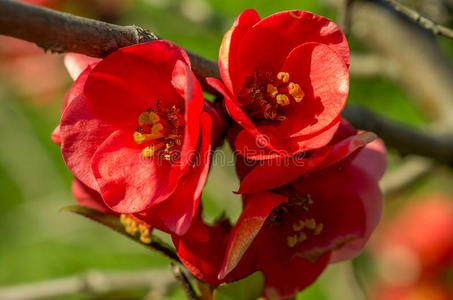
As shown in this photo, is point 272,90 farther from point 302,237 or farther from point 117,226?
point 117,226

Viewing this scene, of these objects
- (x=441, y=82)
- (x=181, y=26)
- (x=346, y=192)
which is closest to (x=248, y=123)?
(x=346, y=192)

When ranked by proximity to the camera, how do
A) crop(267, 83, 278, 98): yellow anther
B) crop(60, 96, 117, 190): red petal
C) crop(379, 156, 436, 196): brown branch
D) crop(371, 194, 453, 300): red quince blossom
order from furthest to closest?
1. crop(371, 194, 453, 300): red quince blossom
2. crop(379, 156, 436, 196): brown branch
3. crop(267, 83, 278, 98): yellow anther
4. crop(60, 96, 117, 190): red petal

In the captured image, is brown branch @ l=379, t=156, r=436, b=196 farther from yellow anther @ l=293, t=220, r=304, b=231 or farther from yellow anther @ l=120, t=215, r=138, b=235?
yellow anther @ l=120, t=215, r=138, b=235

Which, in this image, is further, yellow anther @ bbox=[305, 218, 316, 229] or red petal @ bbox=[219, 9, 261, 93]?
yellow anther @ bbox=[305, 218, 316, 229]

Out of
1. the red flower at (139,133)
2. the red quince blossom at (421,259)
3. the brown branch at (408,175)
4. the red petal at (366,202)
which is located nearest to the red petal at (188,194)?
the red flower at (139,133)

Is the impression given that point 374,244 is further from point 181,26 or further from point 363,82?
point 181,26

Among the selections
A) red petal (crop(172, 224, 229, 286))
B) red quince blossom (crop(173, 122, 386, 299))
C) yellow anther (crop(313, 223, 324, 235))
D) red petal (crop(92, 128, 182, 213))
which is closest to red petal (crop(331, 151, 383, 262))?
red quince blossom (crop(173, 122, 386, 299))

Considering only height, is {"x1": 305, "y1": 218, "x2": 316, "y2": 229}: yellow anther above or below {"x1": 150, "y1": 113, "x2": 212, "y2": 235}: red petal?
below
